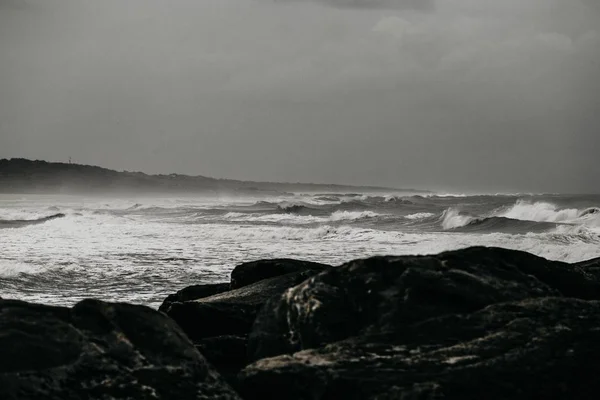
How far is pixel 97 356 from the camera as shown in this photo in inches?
149

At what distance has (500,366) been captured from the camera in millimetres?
3828

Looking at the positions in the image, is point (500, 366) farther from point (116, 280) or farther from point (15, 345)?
point (116, 280)

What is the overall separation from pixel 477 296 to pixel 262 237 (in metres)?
21.5

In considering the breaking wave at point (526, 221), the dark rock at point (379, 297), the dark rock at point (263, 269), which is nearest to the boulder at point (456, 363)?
the dark rock at point (379, 297)

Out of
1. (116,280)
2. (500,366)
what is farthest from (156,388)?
(116,280)

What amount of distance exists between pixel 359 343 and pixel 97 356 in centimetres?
138

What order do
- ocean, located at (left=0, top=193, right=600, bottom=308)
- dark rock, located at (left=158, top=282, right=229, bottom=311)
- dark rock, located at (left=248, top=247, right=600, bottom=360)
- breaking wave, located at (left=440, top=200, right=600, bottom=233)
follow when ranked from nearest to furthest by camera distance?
1. dark rock, located at (left=248, top=247, right=600, bottom=360)
2. dark rock, located at (left=158, top=282, right=229, bottom=311)
3. ocean, located at (left=0, top=193, right=600, bottom=308)
4. breaking wave, located at (left=440, top=200, right=600, bottom=233)

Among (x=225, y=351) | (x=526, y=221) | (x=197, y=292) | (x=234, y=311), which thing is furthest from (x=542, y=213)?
(x=225, y=351)

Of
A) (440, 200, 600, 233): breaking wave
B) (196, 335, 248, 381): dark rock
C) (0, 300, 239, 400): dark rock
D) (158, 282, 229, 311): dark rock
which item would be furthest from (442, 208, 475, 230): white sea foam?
(0, 300, 239, 400): dark rock

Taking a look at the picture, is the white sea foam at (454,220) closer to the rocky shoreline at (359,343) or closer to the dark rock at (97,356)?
the rocky shoreline at (359,343)

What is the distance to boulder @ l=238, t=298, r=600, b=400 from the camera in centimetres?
373

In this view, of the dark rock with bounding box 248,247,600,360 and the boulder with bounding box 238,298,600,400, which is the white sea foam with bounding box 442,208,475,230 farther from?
Result: the boulder with bounding box 238,298,600,400

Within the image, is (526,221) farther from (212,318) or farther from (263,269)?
(212,318)

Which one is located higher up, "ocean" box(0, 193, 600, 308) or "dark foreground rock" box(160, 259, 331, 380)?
"dark foreground rock" box(160, 259, 331, 380)
